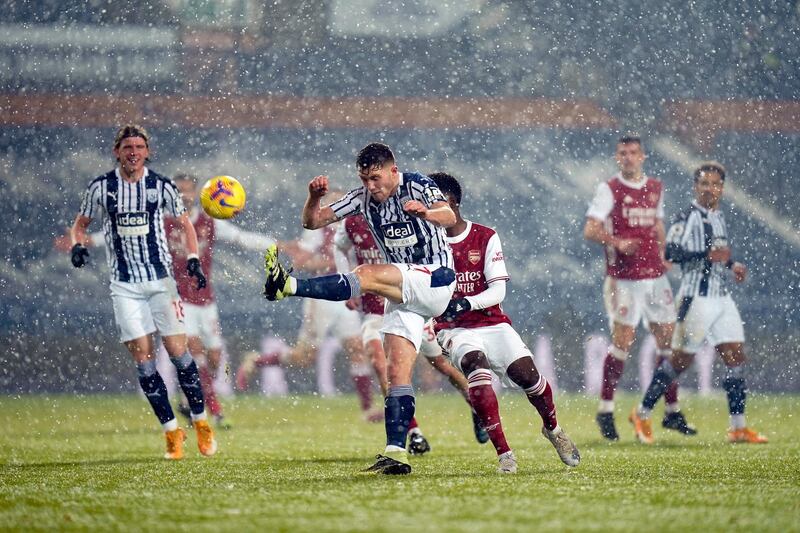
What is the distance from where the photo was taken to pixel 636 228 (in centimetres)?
888

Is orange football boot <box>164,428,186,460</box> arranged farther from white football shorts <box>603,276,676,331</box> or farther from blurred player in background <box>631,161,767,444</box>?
white football shorts <box>603,276,676,331</box>

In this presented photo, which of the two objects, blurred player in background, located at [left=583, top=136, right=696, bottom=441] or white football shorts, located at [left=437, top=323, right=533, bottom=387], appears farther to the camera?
blurred player in background, located at [left=583, top=136, right=696, bottom=441]

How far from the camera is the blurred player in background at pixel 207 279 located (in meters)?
9.60

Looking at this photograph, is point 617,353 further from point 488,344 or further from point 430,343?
point 488,344

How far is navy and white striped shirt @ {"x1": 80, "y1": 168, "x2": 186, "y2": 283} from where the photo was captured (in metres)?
6.94

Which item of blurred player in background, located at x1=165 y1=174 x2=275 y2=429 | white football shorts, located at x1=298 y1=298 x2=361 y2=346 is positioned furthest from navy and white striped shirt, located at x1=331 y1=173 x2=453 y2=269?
white football shorts, located at x1=298 y1=298 x2=361 y2=346

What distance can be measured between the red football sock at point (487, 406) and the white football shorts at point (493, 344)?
0.13 meters

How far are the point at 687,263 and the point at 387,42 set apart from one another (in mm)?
14190

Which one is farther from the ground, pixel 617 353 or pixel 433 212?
pixel 433 212

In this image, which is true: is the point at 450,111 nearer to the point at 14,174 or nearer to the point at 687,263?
the point at 14,174

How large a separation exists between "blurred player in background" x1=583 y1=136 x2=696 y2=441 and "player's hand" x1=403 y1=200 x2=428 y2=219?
354 centimetres

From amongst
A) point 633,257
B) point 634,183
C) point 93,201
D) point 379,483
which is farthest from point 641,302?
point 379,483

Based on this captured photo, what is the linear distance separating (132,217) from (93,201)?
9.4 inches

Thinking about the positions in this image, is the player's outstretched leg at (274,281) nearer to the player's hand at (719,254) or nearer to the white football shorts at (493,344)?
the white football shorts at (493,344)
